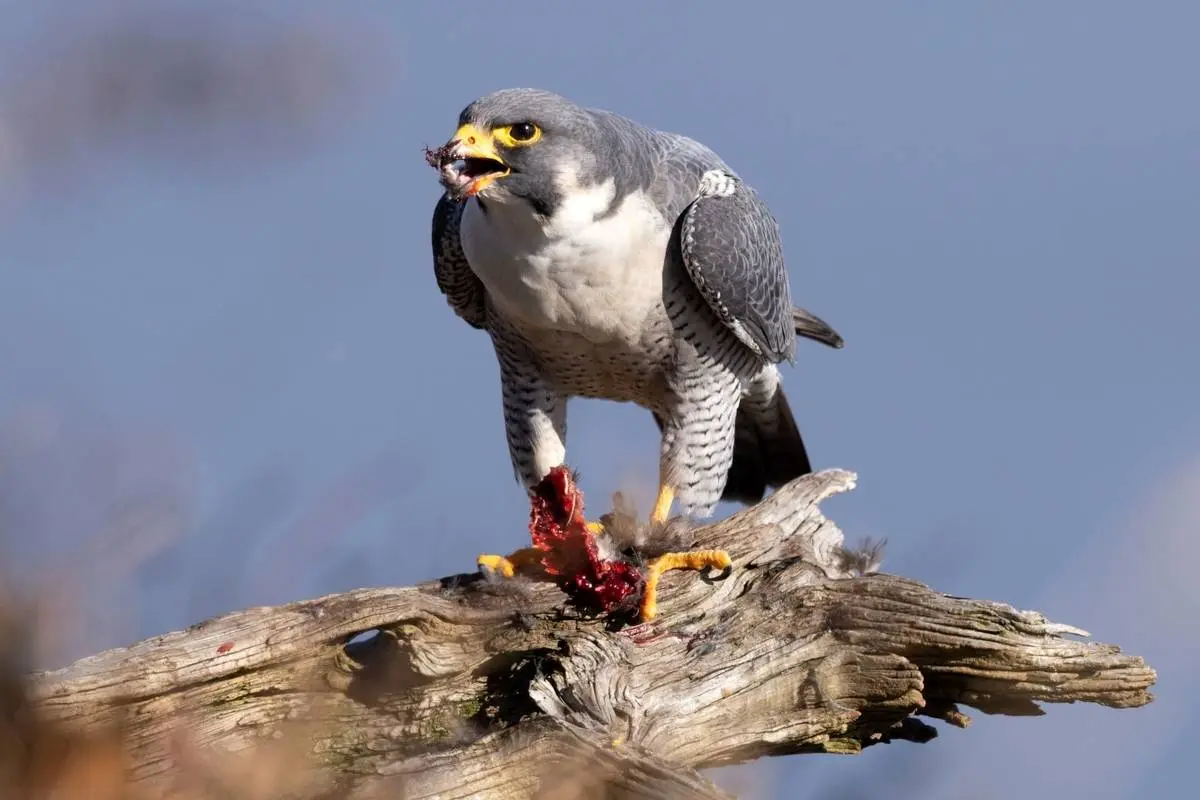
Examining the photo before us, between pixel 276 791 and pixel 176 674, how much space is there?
317 cm

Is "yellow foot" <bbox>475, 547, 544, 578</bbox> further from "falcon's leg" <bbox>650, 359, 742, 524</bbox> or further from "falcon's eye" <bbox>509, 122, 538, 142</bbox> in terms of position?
"falcon's eye" <bbox>509, 122, 538, 142</bbox>

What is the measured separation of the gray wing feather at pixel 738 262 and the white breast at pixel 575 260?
0.55 ft

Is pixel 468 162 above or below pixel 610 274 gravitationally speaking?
above

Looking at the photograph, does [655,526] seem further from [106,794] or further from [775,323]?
[106,794]

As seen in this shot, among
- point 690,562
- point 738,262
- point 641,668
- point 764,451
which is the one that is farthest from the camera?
point 764,451

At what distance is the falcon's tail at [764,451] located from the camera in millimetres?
7168

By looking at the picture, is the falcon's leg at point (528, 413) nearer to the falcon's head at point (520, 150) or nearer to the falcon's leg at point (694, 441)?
the falcon's leg at point (694, 441)

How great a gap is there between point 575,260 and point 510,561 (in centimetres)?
126

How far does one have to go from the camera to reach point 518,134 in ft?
16.4

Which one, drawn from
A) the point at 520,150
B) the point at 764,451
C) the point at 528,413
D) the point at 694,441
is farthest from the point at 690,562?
the point at 764,451

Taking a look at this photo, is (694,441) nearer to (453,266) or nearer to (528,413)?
(528,413)

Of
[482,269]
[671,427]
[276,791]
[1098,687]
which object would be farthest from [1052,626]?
[276,791]

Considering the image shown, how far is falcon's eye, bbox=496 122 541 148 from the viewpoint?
4949mm

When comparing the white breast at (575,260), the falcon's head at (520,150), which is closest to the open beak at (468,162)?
the falcon's head at (520,150)
